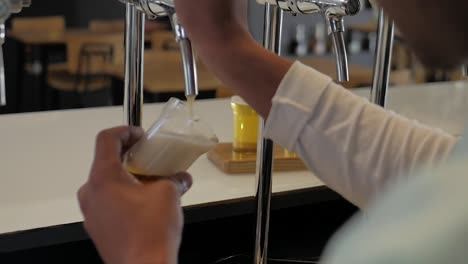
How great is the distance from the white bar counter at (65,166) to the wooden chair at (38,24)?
329 centimetres

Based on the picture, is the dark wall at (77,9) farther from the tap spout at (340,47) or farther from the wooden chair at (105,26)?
the tap spout at (340,47)

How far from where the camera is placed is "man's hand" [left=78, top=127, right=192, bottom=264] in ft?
1.82

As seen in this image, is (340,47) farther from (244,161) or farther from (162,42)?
(162,42)

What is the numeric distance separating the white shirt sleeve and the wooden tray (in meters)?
0.36

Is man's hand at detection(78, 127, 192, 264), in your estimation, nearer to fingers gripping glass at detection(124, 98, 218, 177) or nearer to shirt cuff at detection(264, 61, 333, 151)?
fingers gripping glass at detection(124, 98, 218, 177)

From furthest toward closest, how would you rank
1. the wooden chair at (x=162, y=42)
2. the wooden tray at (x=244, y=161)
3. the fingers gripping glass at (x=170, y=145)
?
the wooden chair at (x=162, y=42)
the wooden tray at (x=244, y=161)
the fingers gripping glass at (x=170, y=145)

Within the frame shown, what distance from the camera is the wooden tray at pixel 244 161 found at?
1.17 m

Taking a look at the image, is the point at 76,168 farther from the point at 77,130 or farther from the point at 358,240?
the point at 358,240

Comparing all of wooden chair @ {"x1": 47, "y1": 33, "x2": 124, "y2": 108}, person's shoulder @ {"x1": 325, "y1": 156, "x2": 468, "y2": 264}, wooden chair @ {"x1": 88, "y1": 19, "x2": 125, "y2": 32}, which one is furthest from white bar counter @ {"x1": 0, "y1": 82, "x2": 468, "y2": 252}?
wooden chair @ {"x1": 88, "y1": 19, "x2": 125, "y2": 32}

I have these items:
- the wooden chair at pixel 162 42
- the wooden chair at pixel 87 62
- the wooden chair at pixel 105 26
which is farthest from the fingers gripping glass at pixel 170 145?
the wooden chair at pixel 105 26

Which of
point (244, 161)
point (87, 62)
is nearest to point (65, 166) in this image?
point (244, 161)

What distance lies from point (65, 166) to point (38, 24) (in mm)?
3808

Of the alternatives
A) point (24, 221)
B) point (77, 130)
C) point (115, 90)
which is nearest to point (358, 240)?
point (24, 221)

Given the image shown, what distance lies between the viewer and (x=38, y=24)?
473 centimetres
